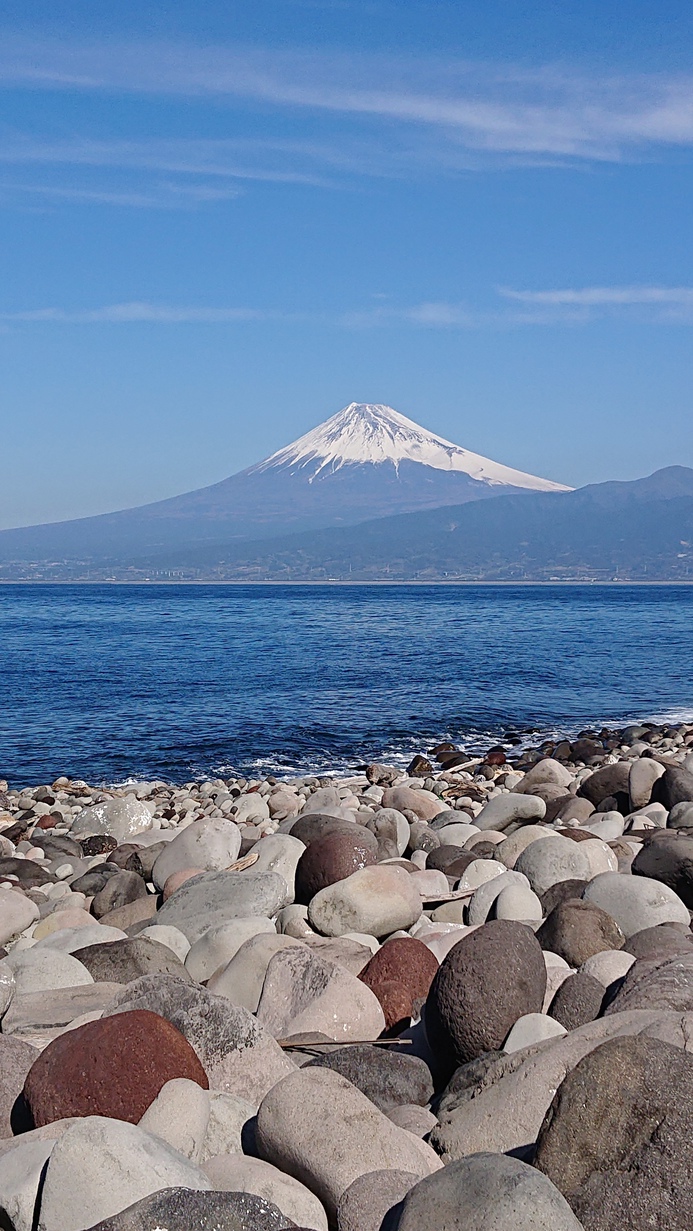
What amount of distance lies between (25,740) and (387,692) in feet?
35.5

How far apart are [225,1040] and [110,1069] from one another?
0.59 metres

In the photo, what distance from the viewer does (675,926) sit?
5551 millimetres

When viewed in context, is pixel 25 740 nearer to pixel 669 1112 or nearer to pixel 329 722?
Answer: pixel 329 722

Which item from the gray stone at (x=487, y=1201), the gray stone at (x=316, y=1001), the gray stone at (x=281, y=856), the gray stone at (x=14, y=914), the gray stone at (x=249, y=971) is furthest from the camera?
the gray stone at (x=281, y=856)

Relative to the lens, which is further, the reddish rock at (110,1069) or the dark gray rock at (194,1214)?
the reddish rock at (110,1069)

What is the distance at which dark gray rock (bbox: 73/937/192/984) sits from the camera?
5816 mm

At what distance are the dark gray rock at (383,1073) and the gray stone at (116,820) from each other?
8.92 m

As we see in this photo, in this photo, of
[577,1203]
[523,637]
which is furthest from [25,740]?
[523,637]

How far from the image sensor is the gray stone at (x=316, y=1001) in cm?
486

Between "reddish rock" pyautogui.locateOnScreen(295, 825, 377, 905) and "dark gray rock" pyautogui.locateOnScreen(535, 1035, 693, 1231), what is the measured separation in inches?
160

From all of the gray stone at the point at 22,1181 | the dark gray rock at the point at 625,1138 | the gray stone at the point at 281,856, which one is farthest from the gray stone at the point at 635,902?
the gray stone at the point at 22,1181

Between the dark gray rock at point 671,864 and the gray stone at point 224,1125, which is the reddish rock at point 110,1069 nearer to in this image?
the gray stone at point 224,1125

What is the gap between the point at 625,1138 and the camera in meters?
3.03

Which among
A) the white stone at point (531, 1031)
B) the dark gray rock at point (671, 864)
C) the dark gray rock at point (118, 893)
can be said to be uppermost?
the white stone at point (531, 1031)
